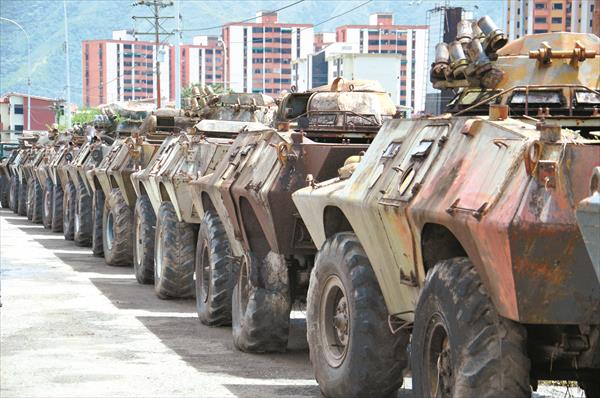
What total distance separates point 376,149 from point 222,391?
6.80 feet

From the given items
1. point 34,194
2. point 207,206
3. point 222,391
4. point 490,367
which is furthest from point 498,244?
point 34,194

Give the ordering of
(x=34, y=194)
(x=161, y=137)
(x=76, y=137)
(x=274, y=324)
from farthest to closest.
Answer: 1. (x=34, y=194)
2. (x=76, y=137)
3. (x=161, y=137)
4. (x=274, y=324)

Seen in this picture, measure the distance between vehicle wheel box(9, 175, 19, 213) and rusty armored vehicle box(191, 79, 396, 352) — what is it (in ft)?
92.5

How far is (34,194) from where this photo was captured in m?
35.6

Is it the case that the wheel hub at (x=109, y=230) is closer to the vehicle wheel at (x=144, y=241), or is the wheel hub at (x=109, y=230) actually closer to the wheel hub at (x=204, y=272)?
the vehicle wheel at (x=144, y=241)

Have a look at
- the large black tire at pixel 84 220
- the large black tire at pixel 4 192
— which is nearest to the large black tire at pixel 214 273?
the large black tire at pixel 84 220

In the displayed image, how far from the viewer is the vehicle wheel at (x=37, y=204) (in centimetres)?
3484

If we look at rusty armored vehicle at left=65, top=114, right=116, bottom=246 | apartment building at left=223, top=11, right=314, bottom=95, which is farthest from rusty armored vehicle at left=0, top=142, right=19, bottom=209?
apartment building at left=223, top=11, right=314, bottom=95

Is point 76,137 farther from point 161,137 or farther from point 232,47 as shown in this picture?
point 232,47

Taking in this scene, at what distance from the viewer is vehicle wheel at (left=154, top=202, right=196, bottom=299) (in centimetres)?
1644

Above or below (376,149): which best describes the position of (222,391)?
below

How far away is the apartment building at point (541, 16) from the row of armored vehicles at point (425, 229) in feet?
269

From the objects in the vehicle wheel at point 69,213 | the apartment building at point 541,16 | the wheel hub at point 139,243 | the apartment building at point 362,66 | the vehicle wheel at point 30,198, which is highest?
the apartment building at point 541,16

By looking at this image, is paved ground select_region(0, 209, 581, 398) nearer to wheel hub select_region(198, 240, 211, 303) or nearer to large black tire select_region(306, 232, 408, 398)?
wheel hub select_region(198, 240, 211, 303)
